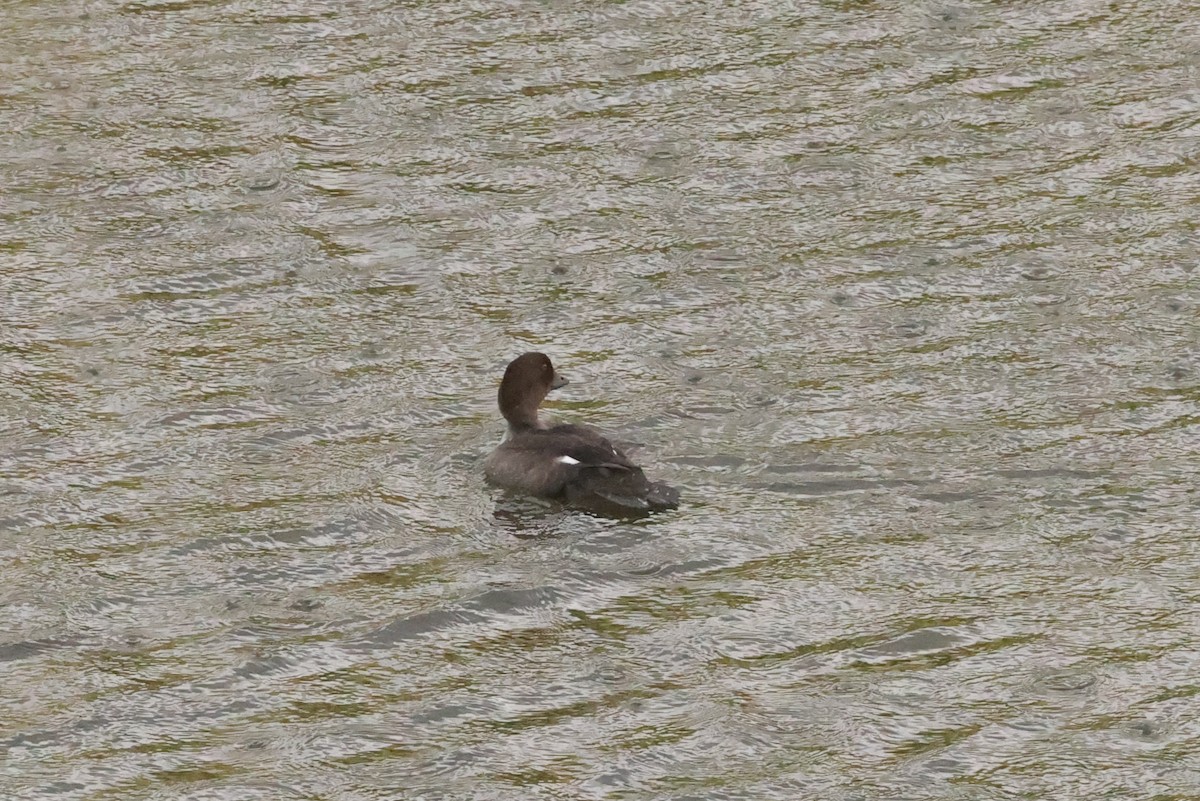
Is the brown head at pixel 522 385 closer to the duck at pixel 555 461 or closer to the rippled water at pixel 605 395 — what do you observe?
the duck at pixel 555 461

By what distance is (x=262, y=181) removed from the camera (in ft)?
46.6

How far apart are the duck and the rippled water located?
0.50ft

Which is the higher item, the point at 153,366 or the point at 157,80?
the point at 157,80

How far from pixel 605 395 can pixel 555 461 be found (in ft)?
3.39

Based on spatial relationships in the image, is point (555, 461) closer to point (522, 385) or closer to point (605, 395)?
point (522, 385)

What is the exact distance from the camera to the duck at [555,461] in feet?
34.5

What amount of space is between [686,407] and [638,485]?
1.21 metres

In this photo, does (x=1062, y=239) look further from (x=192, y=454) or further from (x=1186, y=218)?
(x=192, y=454)

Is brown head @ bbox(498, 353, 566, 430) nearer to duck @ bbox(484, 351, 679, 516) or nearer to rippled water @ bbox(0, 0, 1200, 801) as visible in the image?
duck @ bbox(484, 351, 679, 516)

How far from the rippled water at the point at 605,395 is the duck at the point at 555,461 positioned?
151mm

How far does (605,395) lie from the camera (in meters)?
11.8

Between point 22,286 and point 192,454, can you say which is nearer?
point 192,454

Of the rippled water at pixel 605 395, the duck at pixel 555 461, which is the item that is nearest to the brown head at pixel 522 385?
the duck at pixel 555 461

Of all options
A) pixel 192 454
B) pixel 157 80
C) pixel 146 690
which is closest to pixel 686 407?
pixel 192 454
